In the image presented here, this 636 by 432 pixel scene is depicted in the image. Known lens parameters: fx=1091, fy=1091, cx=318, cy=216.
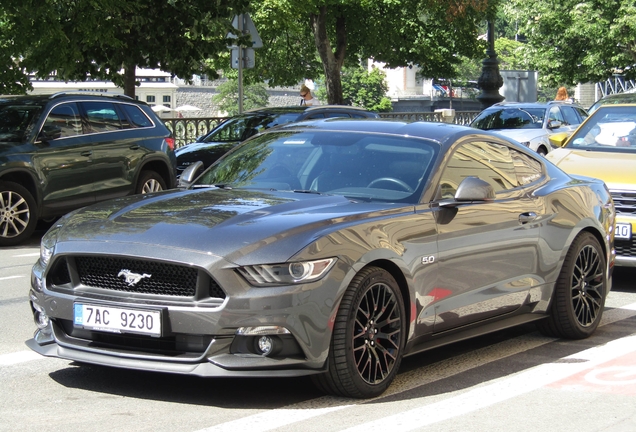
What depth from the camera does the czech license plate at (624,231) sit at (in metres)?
9.88

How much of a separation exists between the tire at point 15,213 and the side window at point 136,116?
228 centimetres

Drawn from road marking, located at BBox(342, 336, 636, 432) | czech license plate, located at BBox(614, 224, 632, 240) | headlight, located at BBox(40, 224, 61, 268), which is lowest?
road marking, located at BBox(342, 336, 636, 432)

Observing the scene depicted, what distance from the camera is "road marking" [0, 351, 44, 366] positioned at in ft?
21.6

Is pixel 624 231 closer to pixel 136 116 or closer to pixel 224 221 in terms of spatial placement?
pixel 224 221

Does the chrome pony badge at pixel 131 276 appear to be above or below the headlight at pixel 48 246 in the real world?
below

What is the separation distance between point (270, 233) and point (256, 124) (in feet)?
42.1

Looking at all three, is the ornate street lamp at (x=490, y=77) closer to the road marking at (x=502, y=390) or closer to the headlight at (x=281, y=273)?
the road marking at (x=502, y=390)

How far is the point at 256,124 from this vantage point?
1814cm

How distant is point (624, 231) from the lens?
9898 mm

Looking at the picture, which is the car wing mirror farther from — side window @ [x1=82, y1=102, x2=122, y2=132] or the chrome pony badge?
side window @ [x1=82, y1=102, x2=122, y2=132]

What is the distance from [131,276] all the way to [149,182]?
994 centimetres

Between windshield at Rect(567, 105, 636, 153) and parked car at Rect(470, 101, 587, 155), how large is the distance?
985 centimetres

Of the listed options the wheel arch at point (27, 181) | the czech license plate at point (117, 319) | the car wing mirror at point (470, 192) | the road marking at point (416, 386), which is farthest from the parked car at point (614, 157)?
the wheel arch at point (27, 181)

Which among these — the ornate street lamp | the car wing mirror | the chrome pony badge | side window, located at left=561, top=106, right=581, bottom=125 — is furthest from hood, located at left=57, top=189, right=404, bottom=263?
the ornate street lamp
